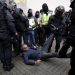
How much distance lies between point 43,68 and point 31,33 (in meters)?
2.72

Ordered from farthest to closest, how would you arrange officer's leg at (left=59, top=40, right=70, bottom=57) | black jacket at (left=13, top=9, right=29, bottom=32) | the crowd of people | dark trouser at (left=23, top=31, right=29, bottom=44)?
dark trouser at (left=23, top=31, right=29, bottom=44) → black jacket at (left=13, top=9, right=29, bottom=32) → the crowd of people → officer's leg at (left=59, top=40, right=70, bottom=57)

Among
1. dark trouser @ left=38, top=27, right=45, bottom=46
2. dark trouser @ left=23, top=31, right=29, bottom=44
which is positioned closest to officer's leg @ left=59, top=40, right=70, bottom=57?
dark trouser @ left=23, top=31, right=29, bottom=44

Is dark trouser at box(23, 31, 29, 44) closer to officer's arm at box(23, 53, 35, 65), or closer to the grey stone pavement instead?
the grey stone pavement

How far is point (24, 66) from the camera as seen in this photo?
7500mm

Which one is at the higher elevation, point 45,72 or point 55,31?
point 55,31

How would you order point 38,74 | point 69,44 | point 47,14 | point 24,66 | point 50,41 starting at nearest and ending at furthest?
1. point 69,44
2. point 38,74
3. point 24,66
4. point 50,41
5. point 47,14

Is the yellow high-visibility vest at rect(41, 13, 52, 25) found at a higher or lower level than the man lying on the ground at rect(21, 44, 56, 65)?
higher

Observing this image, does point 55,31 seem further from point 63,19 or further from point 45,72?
point 45,72

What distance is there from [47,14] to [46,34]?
84 centimetres

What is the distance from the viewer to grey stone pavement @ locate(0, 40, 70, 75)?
269 inches

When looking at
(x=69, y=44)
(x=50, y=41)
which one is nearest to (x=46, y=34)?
(x=50, y=41)

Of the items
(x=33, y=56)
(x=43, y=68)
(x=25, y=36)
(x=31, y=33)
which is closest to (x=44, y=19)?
(x=31, y=33)

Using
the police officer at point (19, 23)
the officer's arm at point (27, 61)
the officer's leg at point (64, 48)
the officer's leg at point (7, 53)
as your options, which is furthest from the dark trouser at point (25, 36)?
the officer's leg at point (64, 48)

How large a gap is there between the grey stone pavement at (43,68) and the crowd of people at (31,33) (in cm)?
18
